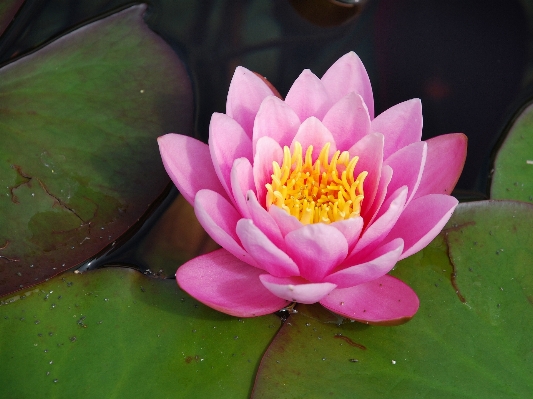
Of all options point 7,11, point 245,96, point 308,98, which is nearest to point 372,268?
point 308,98

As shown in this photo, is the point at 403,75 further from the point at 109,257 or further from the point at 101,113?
the point at 109,257

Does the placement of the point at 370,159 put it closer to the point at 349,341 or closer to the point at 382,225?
the point at 382,225

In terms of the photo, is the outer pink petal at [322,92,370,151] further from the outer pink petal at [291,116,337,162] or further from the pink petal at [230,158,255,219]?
the pink petal at [230,158,255,219]

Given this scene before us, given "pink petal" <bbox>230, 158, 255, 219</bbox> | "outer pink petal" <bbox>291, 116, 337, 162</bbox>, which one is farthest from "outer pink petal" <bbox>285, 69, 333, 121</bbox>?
"pink petal" <bbox>230, 158, 255, 219</bbox>

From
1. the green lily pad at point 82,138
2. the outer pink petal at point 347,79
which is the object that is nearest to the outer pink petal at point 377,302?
the outer pink petal at point 347,79

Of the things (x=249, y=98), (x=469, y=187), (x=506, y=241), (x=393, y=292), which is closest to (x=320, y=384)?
(x=393, y=292)

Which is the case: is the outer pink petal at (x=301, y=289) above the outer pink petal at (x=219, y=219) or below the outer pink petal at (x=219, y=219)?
below

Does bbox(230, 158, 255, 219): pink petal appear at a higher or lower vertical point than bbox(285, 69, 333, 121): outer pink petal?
lower

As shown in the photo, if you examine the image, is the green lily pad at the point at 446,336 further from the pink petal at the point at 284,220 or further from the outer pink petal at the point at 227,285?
the pink petal at the point at 284,220
